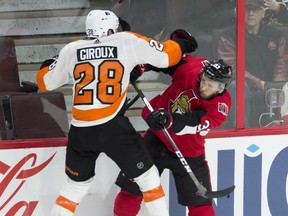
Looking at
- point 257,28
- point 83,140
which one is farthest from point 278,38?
point 83,140

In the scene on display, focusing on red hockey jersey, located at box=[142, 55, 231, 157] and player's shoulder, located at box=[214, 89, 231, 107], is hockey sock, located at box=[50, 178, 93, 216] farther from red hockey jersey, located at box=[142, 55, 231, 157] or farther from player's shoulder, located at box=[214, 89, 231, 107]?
player's shoulder, located at box=[214, 89, 231, 107]

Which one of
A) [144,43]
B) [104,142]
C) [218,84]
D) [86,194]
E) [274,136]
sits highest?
[144,43]

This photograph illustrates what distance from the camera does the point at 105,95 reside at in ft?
9.23

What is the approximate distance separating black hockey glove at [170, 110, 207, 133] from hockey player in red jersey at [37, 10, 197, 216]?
0.20 metres

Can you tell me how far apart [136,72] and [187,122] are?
14.1 inches

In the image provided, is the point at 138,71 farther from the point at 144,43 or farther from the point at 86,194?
the point at 86,194

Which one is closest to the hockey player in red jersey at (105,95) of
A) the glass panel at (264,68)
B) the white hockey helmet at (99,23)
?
the white hockey helmet at (99,23)

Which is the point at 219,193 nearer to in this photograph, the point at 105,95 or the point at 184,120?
the point at 184,120

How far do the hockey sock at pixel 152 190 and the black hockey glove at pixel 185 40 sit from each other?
58cm

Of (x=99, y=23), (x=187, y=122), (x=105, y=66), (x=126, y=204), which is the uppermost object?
(x=99, y=23)

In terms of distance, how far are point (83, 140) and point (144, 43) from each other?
0.52 metres

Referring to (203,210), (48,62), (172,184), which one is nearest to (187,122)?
(203,210)

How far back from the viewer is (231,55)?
3.38m

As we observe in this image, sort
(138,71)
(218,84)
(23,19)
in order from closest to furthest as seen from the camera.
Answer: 1. (218,84)
2. (138,71)
3. (23,19)
